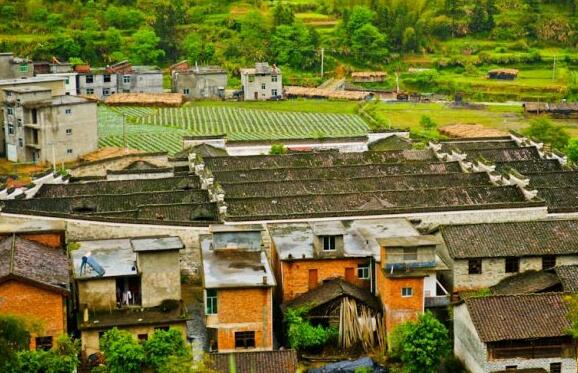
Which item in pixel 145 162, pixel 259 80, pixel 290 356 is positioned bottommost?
pixel 290 356

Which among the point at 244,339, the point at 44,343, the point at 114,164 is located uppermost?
the point at 114,164

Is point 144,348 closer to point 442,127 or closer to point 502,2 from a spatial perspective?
point 442,127

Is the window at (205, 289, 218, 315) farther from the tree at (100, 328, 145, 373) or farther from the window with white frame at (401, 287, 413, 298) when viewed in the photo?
the window with white frame at (401, 287, 413, 298)

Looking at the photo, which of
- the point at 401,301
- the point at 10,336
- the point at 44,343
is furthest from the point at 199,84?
the point at 10,336

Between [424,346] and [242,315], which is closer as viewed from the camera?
[424,346]

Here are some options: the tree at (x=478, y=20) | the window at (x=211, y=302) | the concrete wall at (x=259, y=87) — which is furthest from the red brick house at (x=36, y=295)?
the tree at (x=478, y=20)

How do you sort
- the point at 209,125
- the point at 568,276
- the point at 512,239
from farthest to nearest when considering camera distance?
the point at 209,125 → the point at 512,239 → the point at 568,276

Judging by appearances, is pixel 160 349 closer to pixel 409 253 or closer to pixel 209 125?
pixel 409 253

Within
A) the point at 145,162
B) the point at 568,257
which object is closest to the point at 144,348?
the point at 568,257
